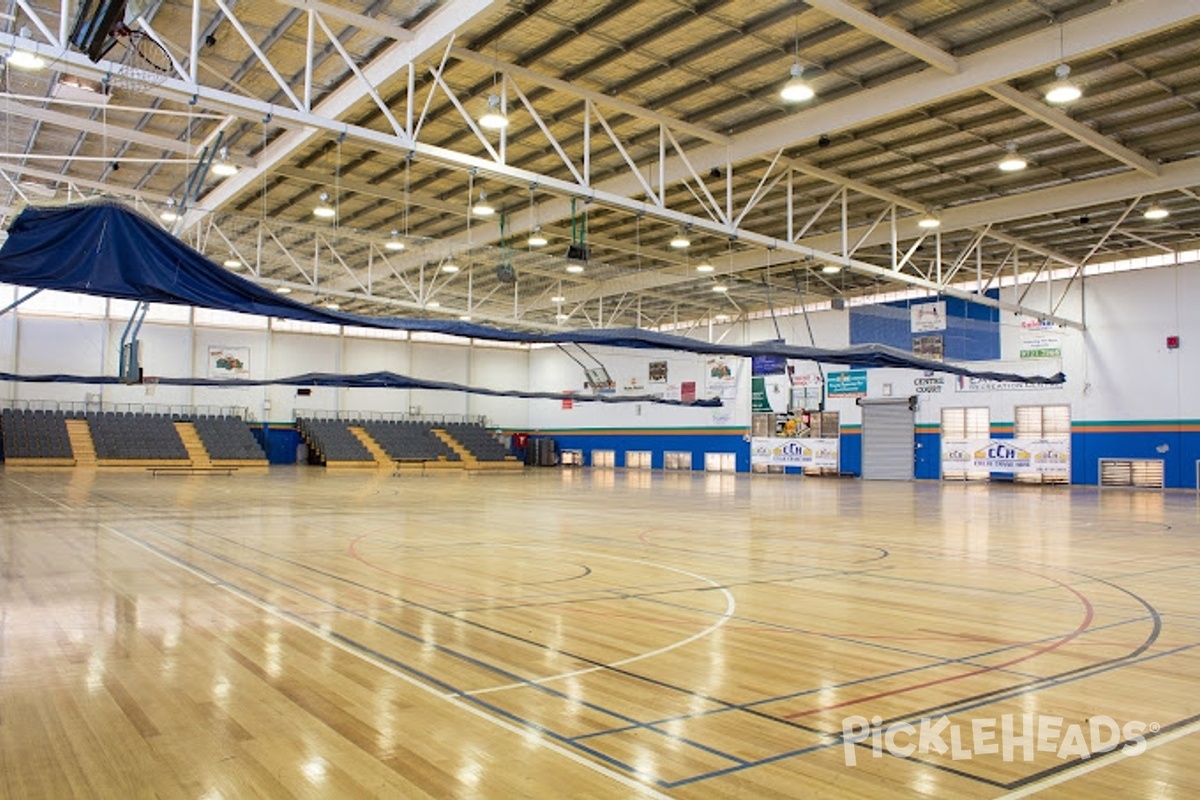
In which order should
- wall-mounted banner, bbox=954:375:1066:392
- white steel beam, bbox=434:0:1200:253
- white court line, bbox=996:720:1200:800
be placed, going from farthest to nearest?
wall-mounted banner, bbox=954:375:1066:392 → white steel beam, bbox=434:0:1200:253 → white court line, bbox=996:720:1200:800

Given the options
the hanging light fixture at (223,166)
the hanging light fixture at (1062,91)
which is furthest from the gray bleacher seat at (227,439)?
the hanging light fixture at (1062,91)

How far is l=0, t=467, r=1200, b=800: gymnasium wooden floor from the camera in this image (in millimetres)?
3219

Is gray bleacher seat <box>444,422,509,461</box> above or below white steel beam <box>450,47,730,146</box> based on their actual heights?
below

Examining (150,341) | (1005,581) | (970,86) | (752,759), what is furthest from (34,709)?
(150,341)

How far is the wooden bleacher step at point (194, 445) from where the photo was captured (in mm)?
31314

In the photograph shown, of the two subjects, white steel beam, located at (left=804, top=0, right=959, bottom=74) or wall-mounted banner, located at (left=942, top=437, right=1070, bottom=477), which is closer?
white steel beam, located at (left=804, top=0, right=959, bottom=74)

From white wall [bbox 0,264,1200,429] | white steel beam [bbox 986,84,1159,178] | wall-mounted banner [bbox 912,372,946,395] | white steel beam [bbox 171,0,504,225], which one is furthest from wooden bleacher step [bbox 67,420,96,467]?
white steel beam [bbox 986,84,1159,178]

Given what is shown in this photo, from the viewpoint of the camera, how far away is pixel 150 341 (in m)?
35.1

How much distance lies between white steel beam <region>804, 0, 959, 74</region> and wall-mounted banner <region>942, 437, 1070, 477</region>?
1800cm

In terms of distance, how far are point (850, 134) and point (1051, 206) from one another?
6.00m

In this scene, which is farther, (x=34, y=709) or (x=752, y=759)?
(x=34, y=709)

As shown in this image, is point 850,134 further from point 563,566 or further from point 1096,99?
point 563,566

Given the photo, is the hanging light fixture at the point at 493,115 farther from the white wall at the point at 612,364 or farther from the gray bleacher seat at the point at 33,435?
the gray bleacher seat at the point at 33,435

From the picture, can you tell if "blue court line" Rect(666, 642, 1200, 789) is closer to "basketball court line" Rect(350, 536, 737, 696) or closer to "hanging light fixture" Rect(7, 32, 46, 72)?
"basketball court line" Rect(350, 536, 737, 696)
